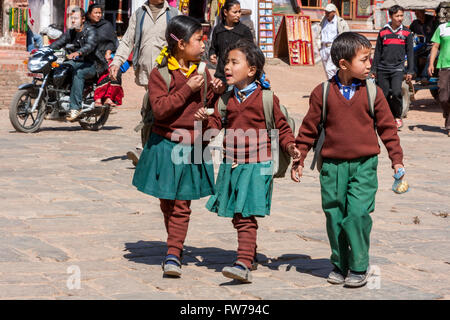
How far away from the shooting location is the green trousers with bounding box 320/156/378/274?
5.09 m

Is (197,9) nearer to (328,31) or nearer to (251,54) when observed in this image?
(328,31)

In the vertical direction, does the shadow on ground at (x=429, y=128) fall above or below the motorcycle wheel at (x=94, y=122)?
below

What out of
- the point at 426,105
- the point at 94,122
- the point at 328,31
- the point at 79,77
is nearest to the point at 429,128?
the point at 328,31

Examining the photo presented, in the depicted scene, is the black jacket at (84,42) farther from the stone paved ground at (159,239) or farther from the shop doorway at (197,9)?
the shop doorway at (197,9)

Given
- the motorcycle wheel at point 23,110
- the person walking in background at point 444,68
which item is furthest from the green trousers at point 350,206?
the person walking in background at point 444,68

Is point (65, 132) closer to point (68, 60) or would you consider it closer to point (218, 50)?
point (68, 60)

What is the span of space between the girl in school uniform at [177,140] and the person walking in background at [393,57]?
822 cm

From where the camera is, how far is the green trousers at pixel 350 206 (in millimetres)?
5094

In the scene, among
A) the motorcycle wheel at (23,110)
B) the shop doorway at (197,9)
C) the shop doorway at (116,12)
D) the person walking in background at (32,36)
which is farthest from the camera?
the shop doorway at (197,9)

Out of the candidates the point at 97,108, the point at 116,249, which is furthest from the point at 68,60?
the point at 116,249

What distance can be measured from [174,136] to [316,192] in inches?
134

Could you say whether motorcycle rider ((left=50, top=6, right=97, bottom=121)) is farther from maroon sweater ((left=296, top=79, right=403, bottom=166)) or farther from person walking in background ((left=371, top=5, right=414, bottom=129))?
maroon sweater ((left=296, top=79, right=403, bottom=166))

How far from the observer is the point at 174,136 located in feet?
17.9

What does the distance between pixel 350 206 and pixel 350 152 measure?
30cm
